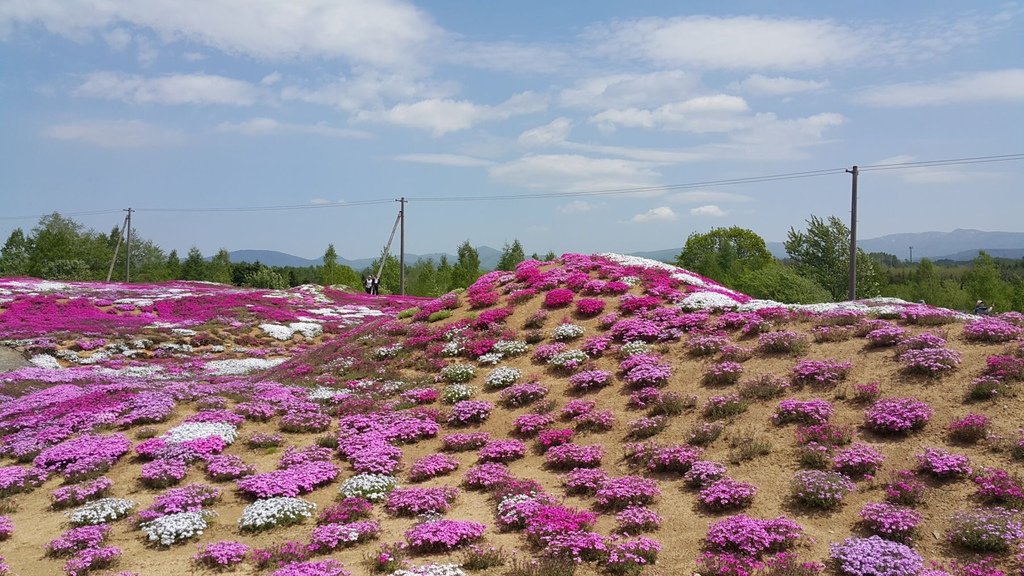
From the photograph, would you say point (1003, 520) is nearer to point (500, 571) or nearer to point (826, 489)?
point (826, 489)

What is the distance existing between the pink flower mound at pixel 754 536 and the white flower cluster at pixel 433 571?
163 inches

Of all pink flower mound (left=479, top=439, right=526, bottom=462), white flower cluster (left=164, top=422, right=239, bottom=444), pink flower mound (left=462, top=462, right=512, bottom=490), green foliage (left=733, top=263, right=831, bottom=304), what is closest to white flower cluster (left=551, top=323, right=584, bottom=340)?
pink flower mound (left=479, top=439, right=526, bottom=462)

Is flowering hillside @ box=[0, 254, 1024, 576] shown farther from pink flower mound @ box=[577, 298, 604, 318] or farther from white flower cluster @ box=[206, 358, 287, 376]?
white flower cluster @ box=[206, 358, 287, 376]

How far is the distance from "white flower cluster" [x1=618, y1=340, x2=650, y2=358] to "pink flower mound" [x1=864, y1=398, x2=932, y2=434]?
6776 millimetres

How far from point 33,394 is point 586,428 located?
19.1m

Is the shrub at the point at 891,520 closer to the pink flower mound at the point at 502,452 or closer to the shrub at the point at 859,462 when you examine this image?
the shrub at the point at 859,462

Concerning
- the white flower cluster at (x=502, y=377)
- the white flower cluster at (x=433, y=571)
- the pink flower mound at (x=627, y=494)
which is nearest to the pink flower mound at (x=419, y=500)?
the white flower cluster at (x=433, y=571)

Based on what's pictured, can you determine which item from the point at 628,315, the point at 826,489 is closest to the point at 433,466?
the point at 826,489

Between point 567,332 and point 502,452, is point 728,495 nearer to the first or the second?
point 502,452

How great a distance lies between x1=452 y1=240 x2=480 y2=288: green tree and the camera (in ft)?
298

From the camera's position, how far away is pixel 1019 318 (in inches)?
665

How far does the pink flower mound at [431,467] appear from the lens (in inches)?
541

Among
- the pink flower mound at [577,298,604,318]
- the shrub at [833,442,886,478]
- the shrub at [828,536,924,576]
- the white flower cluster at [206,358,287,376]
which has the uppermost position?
the pink flower mound at [577,298,604,318]

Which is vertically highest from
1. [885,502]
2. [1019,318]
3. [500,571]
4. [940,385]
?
[1019,318]
